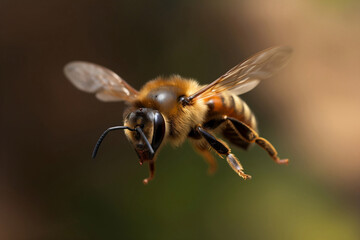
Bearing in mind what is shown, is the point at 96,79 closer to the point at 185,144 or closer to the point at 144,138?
the point at 144,138

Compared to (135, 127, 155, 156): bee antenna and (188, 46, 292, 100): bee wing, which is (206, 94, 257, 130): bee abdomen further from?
(135, 127, 155, 156): bee antenna

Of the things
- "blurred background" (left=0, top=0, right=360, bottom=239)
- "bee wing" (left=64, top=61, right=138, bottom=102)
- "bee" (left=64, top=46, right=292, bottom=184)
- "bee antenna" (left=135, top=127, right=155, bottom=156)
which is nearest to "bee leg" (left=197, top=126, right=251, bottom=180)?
"bee" (left=64, top=46, right=292, bottom=184)

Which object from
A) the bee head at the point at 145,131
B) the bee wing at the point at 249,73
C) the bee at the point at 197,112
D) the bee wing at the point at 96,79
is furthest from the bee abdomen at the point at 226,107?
the bee wing at the point at 96,79

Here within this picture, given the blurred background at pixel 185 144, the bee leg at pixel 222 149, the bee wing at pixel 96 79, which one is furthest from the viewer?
the blurred background at pixel 185 144

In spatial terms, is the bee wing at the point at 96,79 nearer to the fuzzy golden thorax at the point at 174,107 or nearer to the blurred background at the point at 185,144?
the fuzzy golden thorax at the point at 174,107

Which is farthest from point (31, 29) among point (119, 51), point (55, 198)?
point (55, 198)

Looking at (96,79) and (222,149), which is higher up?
(96,79)

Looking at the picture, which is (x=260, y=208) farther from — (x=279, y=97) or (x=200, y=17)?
(x=200, y=17)

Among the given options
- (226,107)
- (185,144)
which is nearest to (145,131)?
(226,107)
